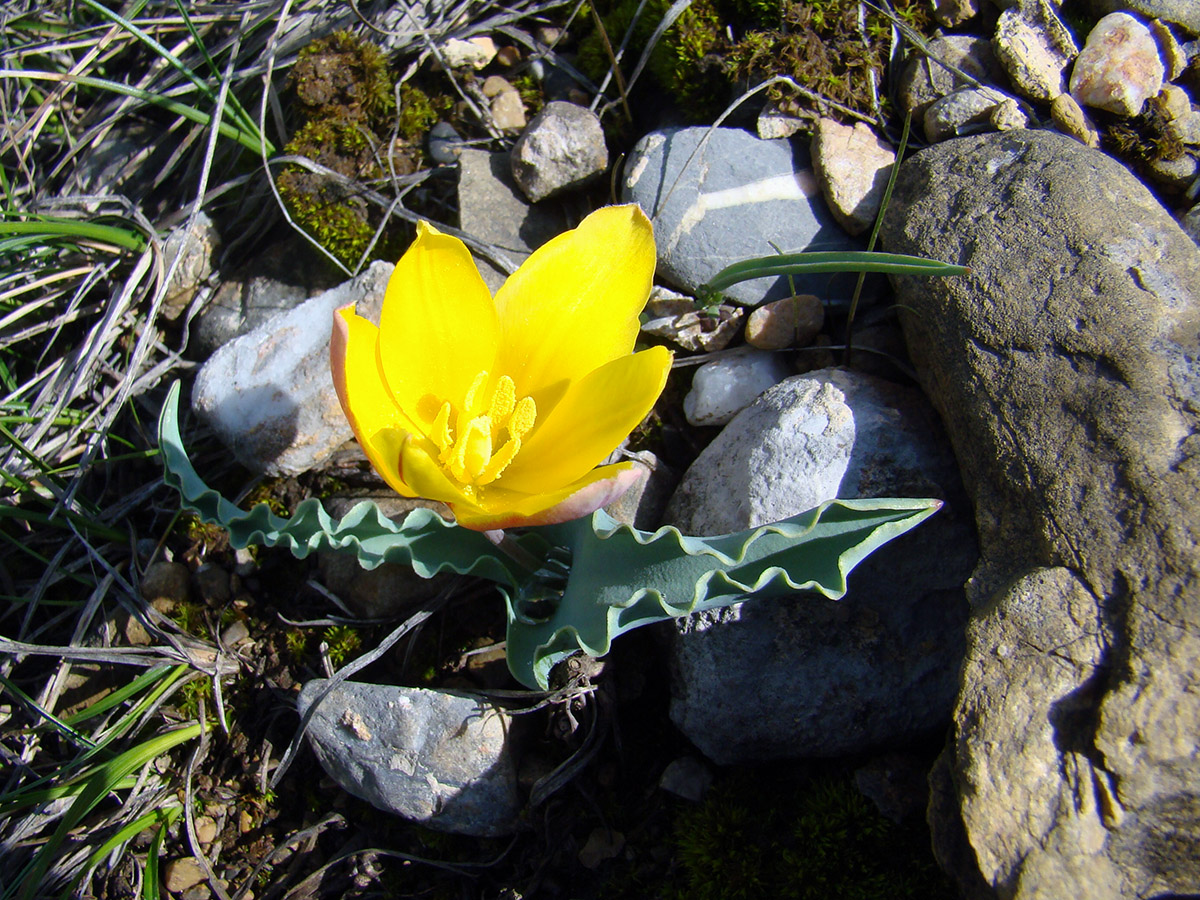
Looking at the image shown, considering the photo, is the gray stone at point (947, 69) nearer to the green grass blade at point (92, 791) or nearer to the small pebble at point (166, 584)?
→ the small pebble at point (166, 584)

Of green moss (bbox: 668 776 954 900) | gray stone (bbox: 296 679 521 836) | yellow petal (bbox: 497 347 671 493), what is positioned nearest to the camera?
yellow petal (bbox: 497 347 671 493)

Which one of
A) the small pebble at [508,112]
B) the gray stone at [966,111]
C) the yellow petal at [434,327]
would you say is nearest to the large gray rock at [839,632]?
the yellow petal at [434,327]

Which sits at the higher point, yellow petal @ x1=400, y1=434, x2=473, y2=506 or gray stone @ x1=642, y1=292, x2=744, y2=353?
yellow petal @ x1=400, y1=434, x2=473, y2=506

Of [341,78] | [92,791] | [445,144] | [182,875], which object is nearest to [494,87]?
[445,144]

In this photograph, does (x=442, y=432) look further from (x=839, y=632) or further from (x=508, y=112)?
(x=508, y=112)

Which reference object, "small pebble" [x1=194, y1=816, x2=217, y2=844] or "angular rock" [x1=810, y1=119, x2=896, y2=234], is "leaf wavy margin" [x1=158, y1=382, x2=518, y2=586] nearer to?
"small pebble" [x1=194, y1=816, x2=217, y2=844]

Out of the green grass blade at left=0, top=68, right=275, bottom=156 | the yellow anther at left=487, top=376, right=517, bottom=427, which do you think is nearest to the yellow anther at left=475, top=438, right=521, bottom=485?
the yellow anther at left=487, top=376, right=517, bottom=427

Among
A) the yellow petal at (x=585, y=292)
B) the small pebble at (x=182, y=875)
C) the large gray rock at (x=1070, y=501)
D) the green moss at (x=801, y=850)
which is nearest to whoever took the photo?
the large gray rock at (x=1070, y=501)
